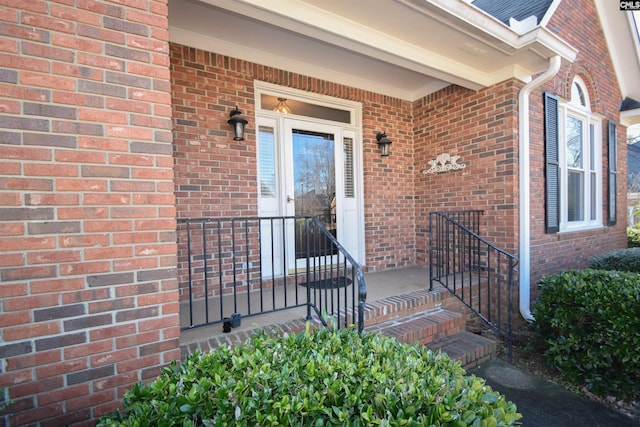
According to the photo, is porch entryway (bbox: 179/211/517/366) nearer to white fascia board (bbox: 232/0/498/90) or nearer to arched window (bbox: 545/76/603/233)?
arched window (bbox: 545/76/603/233)

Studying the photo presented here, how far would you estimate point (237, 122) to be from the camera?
122 inches

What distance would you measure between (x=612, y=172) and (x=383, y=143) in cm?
428

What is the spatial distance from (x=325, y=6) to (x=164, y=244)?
226cm

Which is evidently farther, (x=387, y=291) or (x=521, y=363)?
(x=387, y=291)

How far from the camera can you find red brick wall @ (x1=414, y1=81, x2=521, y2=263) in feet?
11.5

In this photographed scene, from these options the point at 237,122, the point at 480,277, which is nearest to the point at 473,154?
the point at 480,277

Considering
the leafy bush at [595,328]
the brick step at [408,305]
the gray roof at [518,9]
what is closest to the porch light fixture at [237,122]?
the brick step at [408,305]

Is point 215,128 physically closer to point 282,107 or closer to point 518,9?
point 282,107

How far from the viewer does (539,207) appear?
12.3ft

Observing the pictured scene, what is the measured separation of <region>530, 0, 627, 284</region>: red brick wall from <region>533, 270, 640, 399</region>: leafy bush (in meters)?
1.11

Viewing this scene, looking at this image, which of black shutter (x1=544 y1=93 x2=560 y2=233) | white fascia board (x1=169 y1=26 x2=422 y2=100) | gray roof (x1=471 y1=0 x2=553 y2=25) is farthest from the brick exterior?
black shutter (x1=544 y1=93 x2=560 y2=233)

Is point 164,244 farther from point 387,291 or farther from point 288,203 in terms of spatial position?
point 387,291

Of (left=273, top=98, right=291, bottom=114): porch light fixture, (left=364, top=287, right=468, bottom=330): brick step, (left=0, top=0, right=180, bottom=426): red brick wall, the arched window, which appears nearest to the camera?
(left=0, top=0, right=180, bottom=426): red brick wall

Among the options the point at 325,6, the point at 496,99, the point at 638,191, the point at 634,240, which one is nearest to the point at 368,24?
the point at 325,6
